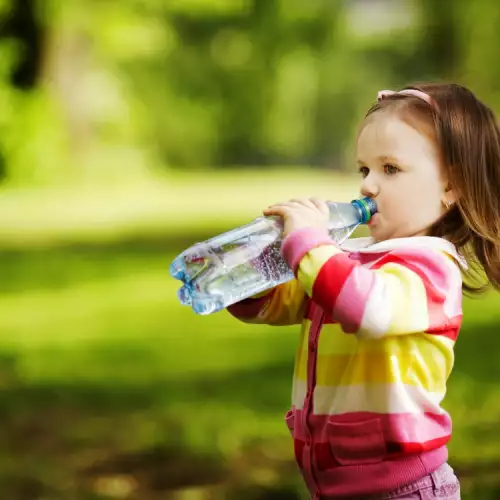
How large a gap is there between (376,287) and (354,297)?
0.05m

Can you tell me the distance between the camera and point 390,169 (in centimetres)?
240

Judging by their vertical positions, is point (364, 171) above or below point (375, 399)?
above

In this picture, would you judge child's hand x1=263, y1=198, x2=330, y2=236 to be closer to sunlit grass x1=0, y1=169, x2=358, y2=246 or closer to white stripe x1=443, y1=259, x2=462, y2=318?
white stripe x1=443, y1=259, x2=462, y2=318

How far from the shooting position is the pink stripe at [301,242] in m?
2.22

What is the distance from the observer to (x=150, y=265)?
1116cm

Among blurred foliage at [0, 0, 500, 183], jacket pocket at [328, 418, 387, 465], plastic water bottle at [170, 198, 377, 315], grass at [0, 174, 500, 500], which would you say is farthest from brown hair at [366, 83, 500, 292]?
blurred foliage at [0, 0, 500, 183]

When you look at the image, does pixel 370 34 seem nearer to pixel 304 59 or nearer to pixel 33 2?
pixel 304 59

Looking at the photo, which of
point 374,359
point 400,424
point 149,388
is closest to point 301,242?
point 374,359

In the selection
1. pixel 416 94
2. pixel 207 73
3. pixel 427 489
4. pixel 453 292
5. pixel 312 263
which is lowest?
pixel 207 73

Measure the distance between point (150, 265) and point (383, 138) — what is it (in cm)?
886

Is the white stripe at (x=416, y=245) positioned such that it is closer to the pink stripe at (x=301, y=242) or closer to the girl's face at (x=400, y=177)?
the girl's face at (x=400, y=177)

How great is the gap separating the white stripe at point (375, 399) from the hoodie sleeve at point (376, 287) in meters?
0.12

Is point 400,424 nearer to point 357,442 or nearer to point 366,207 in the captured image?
point 357,442

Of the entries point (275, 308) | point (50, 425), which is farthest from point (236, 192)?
point (275, 308)
